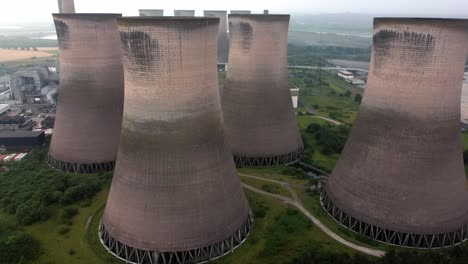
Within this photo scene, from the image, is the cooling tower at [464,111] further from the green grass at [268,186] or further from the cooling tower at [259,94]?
the green grass at [268,186]

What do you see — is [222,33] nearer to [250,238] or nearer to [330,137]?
[330,137]

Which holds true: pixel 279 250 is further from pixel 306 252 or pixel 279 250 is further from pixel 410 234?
pixel 410 234

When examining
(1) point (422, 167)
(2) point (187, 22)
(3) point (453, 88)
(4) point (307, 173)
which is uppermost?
(2) point (187, 22)

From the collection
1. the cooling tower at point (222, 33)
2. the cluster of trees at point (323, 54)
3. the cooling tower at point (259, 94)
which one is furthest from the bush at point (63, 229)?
the cluster of trees at point (323, 54)

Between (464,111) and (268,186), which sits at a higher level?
(268,186)

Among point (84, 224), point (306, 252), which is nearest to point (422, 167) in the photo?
point (306, 252)

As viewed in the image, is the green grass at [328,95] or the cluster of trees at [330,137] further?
the green grass at [328,95]

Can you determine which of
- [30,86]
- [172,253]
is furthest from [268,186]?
[30,86]
